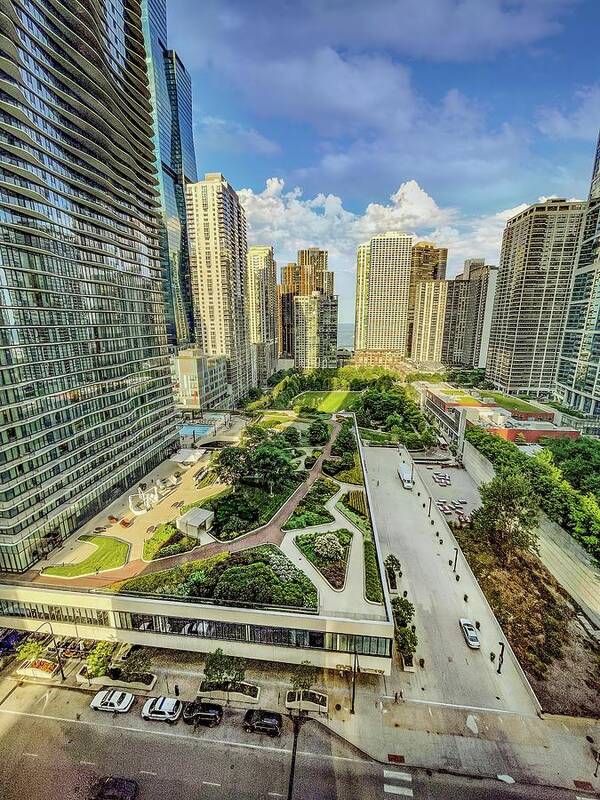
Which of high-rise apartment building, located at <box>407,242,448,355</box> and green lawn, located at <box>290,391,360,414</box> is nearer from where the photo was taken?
green lawn, located at <box>290,391,360,414</box>

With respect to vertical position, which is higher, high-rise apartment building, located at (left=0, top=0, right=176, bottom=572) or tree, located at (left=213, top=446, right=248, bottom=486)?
high-rise apartment building, located at (left=0, top=0, right=176, bottom=572)

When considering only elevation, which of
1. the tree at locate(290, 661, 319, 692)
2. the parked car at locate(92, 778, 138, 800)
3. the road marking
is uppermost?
the tree at locate(290, 661, 319, 692)

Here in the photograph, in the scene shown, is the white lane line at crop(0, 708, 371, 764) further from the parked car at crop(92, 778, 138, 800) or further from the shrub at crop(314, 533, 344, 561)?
the shrub at crop(314, 533, 344, 561)

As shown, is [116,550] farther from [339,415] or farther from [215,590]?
[339,415]

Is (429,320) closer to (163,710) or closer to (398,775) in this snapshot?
(398,775)

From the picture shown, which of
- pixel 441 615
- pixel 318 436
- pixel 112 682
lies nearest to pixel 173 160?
pixel 318 436

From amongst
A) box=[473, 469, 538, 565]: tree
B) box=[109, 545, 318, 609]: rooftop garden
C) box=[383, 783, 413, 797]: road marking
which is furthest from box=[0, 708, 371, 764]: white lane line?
box=[473, 469, 538, 565]: tree

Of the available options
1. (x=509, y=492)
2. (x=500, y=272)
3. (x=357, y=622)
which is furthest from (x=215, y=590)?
(x=500, y=272)
